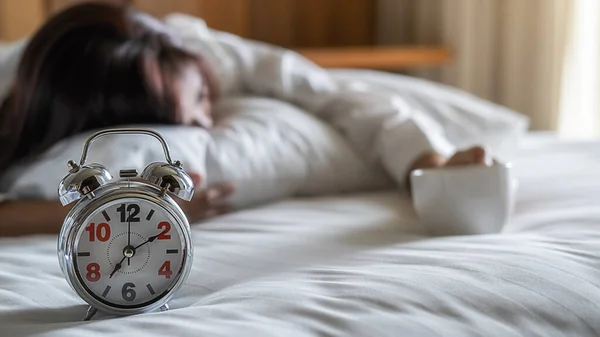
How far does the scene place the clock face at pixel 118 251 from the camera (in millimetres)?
686

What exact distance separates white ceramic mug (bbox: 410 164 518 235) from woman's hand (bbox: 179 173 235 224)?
0.31 meters

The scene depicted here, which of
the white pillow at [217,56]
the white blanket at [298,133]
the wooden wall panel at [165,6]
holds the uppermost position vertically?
the wooden wall panel at [165,6]

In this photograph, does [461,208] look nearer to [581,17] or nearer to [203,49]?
[203,49]

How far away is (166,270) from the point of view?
2.31 ft

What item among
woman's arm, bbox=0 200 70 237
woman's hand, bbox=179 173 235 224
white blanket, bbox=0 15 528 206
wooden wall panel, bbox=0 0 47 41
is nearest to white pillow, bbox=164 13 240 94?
white blanket, bbox=0 15 528 206

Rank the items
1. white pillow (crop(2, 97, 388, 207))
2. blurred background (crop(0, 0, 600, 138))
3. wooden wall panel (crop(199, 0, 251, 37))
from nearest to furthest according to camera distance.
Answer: white pillow (crop(2, 97, 388, 207)) < blurred background (crop(0, 0, 600, 138)) < wooden wall panel (crop(199, 0, 251, 37))

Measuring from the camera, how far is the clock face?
0.69 metres

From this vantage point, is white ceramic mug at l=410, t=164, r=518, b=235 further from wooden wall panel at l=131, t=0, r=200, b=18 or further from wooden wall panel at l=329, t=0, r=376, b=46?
wooden wall panel at l=329, t=0, r=376, b=46

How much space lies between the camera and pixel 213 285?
806 mm

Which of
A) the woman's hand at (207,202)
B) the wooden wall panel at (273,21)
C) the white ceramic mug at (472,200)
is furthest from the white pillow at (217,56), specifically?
the wooden wall panel at (273,21)

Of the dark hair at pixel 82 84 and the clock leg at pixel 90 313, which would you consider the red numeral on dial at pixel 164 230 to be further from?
the dark hair at pixel 82 84

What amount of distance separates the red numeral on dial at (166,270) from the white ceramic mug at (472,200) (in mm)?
377

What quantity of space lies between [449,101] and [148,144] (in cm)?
67

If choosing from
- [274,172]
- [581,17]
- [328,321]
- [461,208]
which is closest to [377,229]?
[461,208]
